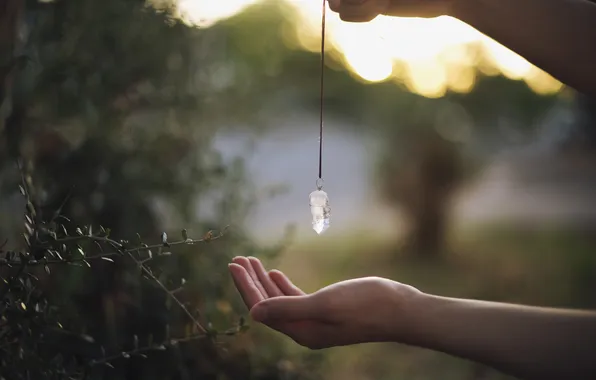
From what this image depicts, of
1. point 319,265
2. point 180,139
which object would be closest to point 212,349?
point 180,139

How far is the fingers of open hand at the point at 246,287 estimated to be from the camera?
753mm

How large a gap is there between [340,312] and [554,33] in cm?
42

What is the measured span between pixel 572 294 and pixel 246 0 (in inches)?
56.6

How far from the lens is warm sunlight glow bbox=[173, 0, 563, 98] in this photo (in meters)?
1.28

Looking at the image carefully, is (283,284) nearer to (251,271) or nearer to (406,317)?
(251,271)

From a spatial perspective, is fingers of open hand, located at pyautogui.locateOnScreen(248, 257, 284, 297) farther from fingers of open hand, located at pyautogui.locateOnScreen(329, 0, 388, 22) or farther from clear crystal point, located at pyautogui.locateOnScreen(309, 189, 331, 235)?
fingers of open hand, located at pyautogui.locateOnScreen(329, 0, 388, 22)

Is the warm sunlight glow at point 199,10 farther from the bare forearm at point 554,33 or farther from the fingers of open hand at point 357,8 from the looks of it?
the bare forearm at point 554,33

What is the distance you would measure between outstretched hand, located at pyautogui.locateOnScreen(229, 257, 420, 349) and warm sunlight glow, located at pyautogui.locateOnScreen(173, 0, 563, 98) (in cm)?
43

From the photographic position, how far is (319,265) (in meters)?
2.06

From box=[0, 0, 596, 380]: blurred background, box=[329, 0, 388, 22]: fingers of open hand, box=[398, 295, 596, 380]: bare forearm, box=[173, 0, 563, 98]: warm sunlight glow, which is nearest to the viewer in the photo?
box=[398, 295, 596, 380]: bare forearm

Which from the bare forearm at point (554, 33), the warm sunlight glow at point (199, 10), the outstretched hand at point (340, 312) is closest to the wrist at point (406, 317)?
the outstretched hand at point (340, 312)

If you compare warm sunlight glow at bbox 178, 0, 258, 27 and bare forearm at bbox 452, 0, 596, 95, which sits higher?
warm sunlight glow at bbox 178, 0, 258, 27

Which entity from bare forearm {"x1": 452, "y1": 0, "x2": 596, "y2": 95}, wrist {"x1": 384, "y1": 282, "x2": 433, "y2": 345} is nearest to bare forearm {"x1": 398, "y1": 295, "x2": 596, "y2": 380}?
wrist {"x1": 384, "y1": 282, "x2": 433, "y2": 345}

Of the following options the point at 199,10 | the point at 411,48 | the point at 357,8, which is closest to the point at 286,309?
the point at 357,8
